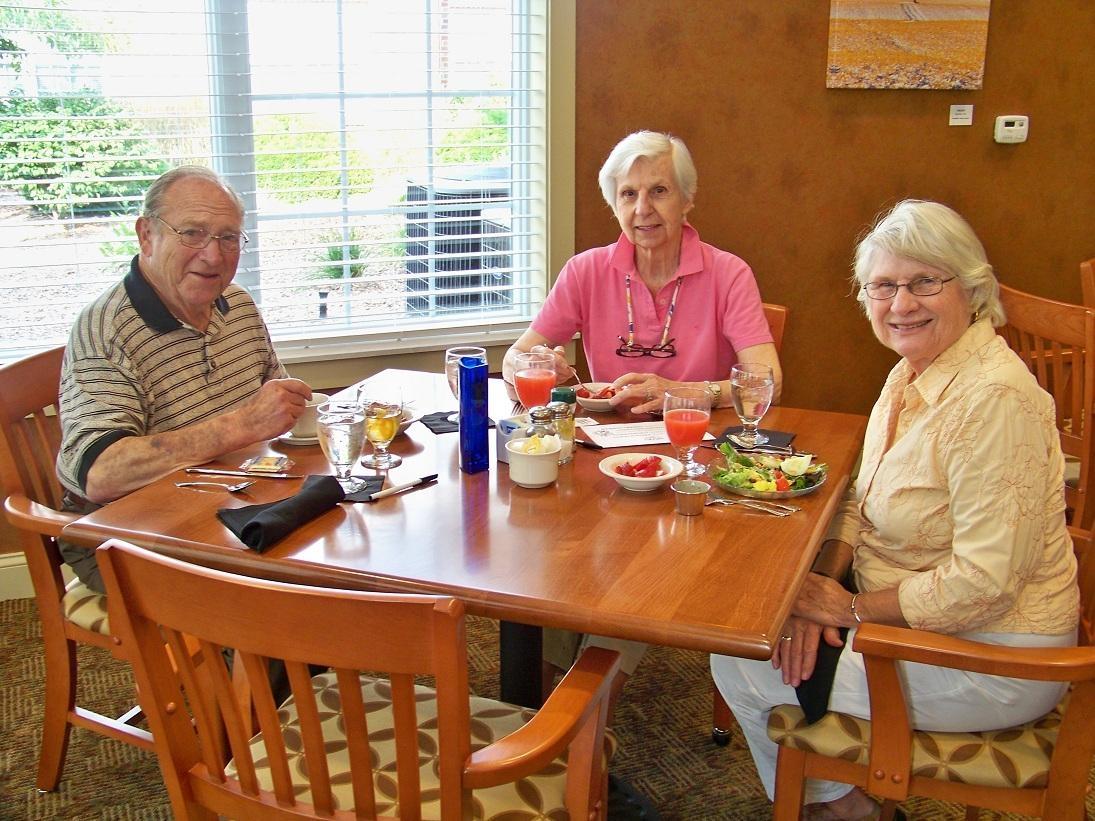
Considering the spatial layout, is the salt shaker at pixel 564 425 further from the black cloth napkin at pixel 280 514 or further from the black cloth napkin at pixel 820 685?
the black cloth napkin at pixel 820 685

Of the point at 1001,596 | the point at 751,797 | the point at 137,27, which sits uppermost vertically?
the point at 137,27

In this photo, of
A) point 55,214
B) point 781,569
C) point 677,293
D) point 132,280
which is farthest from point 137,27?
point 781,569

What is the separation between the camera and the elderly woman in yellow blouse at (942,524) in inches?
61.9

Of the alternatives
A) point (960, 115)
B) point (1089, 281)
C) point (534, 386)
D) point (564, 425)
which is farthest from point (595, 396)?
point (960, 115)

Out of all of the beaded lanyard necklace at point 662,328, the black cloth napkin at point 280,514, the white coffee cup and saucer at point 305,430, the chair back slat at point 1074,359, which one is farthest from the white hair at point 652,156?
the black cloth napkin at point 280,514

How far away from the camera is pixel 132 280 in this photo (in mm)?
2189

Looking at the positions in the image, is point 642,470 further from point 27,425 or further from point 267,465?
point 27,425

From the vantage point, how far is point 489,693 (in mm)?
2652

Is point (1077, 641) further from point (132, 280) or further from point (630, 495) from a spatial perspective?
point (132, 280)

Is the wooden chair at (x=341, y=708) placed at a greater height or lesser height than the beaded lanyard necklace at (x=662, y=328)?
lesser

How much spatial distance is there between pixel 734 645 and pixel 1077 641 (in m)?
0.79

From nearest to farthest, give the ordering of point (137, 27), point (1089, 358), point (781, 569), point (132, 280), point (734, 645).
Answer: point (734, 645)
point (781, 569)
point (132, 280)
point (1089, 358)
point (137, 27)

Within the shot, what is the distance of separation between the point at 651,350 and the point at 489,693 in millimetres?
983

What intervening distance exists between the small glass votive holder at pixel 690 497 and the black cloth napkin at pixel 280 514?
57cm
